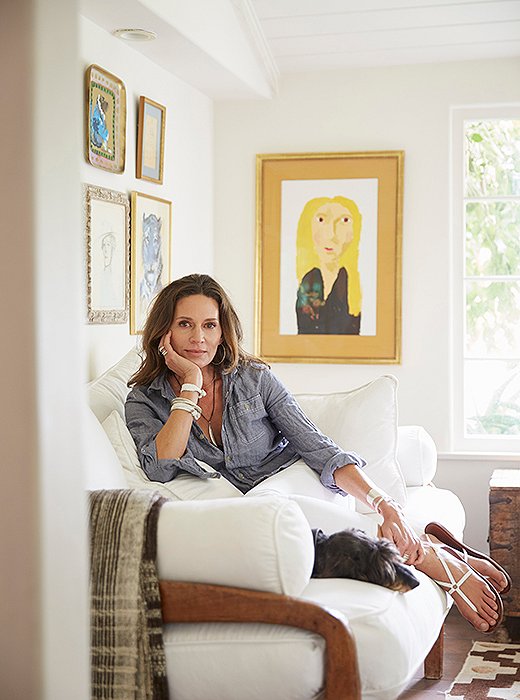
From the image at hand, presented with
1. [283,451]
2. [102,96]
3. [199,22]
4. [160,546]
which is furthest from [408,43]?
[160,546]

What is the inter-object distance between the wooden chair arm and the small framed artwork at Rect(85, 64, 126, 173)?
1869mm

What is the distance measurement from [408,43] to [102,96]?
58.6 inches

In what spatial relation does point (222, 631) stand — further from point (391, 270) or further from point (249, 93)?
point (249, 93)

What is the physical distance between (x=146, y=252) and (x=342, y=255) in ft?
3.35

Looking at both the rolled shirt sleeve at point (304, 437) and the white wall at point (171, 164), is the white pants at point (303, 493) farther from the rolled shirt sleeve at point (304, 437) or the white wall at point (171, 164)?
the white wall at point (171, 164)

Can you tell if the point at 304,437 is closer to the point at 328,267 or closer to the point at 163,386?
the point at 163,386

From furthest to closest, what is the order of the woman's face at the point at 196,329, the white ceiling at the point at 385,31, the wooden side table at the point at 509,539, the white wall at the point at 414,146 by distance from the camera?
the white wall at the point at 414,146
the white ceiling at the point at 385,31
the wooden side table at the point at 509,539
the woman's face at the point at 196,329

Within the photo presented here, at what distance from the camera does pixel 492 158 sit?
4.41 metres

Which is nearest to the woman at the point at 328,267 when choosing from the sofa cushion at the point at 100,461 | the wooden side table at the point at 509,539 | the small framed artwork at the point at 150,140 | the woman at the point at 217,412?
the small framed artwork at the point at 150,140

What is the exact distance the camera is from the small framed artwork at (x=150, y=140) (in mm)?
3768

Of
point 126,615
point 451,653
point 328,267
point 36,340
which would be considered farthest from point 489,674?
point 36,340

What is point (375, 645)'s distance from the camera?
193 cm

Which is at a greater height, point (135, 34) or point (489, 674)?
point (135, 34)

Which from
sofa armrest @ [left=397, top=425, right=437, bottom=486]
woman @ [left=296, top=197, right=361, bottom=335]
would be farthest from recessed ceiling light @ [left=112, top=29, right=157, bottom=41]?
sofa armrest @ [left=397, top=425, right=437, bottom=486]
